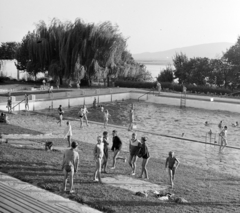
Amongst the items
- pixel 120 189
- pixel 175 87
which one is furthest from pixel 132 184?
pixel 175 87

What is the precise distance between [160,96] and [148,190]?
3237 centimetres

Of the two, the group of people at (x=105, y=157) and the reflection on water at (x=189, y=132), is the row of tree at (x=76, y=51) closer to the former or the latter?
the reflection on water at (x=189, y=132)

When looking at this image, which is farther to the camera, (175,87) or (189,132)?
(175,87)

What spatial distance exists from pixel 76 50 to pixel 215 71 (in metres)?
19.4

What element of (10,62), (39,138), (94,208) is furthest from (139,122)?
(10,62)

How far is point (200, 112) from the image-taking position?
35.2m

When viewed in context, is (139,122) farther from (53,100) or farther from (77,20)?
(77,20)

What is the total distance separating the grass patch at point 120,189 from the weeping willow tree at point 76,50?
31883 millimetres

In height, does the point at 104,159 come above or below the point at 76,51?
below

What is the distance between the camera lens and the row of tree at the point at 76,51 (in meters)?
46.0

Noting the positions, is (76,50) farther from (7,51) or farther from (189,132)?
(7,51)

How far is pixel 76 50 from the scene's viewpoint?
1810 inches

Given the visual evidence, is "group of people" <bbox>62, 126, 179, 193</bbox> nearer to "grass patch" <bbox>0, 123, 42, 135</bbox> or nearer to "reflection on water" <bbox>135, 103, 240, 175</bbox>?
"reflection on water" <bbox>135, 103, 240, 175</bbox>

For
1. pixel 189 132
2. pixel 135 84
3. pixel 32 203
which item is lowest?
pixel 189 132
